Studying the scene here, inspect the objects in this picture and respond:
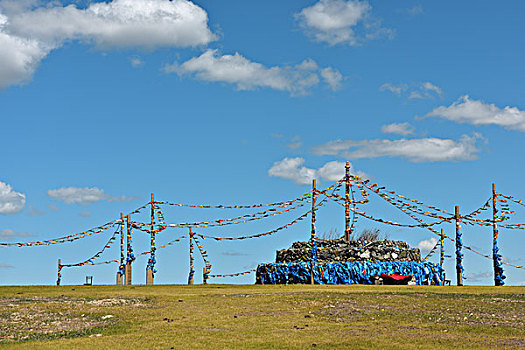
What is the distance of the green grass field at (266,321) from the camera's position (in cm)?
1600

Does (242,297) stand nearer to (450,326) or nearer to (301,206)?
(450,326)

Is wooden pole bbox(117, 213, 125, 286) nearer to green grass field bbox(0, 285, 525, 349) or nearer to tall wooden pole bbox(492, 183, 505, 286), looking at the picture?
green grass field bbox(0, 285, 525, 349)

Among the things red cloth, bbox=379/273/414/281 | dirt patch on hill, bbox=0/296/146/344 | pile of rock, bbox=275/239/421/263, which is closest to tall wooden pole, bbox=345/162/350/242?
pile of rock, bbox=275/239/421/263

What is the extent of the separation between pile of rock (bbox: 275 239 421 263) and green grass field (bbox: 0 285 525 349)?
17.0 m

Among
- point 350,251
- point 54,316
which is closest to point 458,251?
point 350,251

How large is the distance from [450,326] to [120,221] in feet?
106

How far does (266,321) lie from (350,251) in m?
25.4

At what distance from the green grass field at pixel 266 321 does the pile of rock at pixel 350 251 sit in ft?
55.8

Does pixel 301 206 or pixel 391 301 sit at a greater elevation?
pixel 301 206

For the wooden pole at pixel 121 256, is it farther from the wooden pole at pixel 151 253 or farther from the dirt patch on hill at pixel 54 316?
the dirt patch on hill at pixel 54 316

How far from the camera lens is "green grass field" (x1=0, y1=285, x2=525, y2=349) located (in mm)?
16000

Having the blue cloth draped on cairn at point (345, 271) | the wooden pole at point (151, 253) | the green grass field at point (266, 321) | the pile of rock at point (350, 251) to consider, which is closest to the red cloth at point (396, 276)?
the blue cloth draped on cairn at point (345, 271)

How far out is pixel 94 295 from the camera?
93.0ft

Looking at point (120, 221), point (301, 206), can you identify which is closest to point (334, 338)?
point (301, 206)
